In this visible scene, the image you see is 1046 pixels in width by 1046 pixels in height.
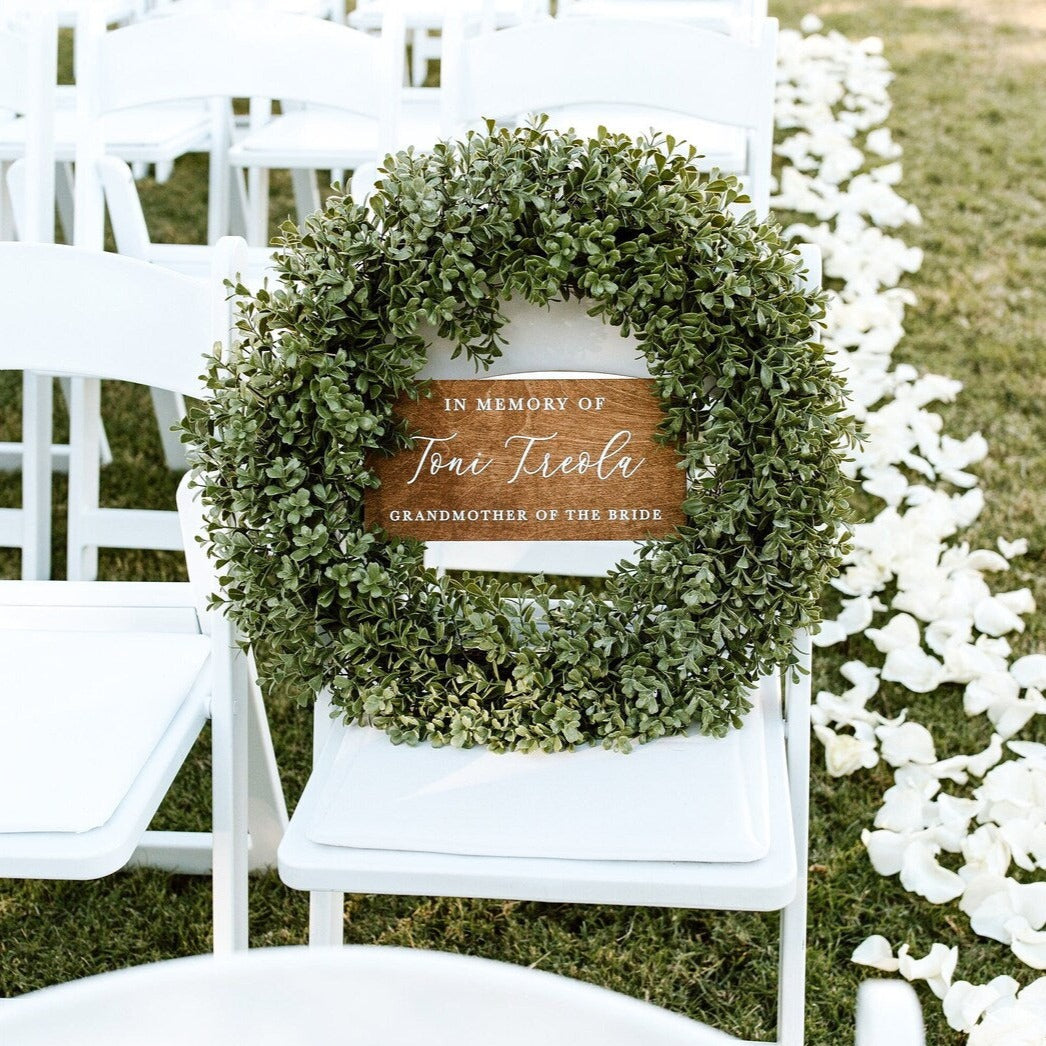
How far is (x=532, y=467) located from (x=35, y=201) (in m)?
1.33

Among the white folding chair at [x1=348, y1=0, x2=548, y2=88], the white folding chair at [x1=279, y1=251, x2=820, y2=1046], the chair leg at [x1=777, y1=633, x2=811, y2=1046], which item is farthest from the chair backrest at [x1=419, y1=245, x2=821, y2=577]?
the white folding chair at [x1=348, y1=0, x2=548, y2=88]

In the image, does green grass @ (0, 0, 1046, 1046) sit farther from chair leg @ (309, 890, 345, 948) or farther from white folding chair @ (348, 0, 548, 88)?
white folding chair @ (348, 0, 548, 88)

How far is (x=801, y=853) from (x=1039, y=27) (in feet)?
22.8

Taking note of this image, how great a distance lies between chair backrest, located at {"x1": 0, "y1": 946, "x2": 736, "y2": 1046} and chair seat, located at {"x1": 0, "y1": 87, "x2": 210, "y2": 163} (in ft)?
8.74

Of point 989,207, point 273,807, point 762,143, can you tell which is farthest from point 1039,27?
point 273,807

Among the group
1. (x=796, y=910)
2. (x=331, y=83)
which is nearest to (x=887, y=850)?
(x=796, y=910)

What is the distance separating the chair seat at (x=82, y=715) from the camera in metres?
1.50

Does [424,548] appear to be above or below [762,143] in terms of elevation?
below

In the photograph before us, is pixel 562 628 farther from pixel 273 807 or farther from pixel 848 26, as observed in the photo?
pixel 848 26

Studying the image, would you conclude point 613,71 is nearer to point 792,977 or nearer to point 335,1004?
point 792,977

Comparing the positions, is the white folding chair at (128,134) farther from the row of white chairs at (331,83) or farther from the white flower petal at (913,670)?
the white flower petal at (913,670)

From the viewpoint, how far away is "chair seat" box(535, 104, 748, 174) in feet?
9.36

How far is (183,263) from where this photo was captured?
2.83 meters

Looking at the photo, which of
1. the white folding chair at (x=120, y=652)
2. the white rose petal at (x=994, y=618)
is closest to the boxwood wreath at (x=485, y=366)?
the white folding chair at (x=120, y=652)
